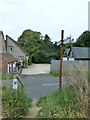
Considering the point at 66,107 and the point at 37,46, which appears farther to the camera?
the point at 37,46

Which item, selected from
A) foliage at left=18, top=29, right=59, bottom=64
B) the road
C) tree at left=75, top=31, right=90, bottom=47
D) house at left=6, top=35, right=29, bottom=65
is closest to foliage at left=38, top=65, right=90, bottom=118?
the road

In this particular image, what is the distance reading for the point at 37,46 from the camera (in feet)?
201

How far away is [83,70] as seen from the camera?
19.5ft

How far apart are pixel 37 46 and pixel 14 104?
55.5 meters

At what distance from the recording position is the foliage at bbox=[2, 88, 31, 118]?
19.7 feet

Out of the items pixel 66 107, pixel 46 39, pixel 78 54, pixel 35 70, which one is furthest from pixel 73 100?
pixel 46 39

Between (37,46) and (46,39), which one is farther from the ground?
(46,39)

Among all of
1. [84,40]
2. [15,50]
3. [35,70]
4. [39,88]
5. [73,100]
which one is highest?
[84,40]

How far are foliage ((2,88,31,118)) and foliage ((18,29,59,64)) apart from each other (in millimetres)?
45722

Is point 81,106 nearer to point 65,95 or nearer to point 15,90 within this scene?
point 65,95

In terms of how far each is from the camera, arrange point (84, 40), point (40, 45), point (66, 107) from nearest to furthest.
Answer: point (66, 107) → point (84, 40) → point (40, 45)

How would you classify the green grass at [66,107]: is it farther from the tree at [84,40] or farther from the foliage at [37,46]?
the tree at [84,40]

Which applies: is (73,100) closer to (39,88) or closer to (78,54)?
(39,88)

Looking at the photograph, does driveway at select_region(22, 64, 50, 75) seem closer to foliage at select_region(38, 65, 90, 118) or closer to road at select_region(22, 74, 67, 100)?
road at select_region(22, 74, 67, 100)
